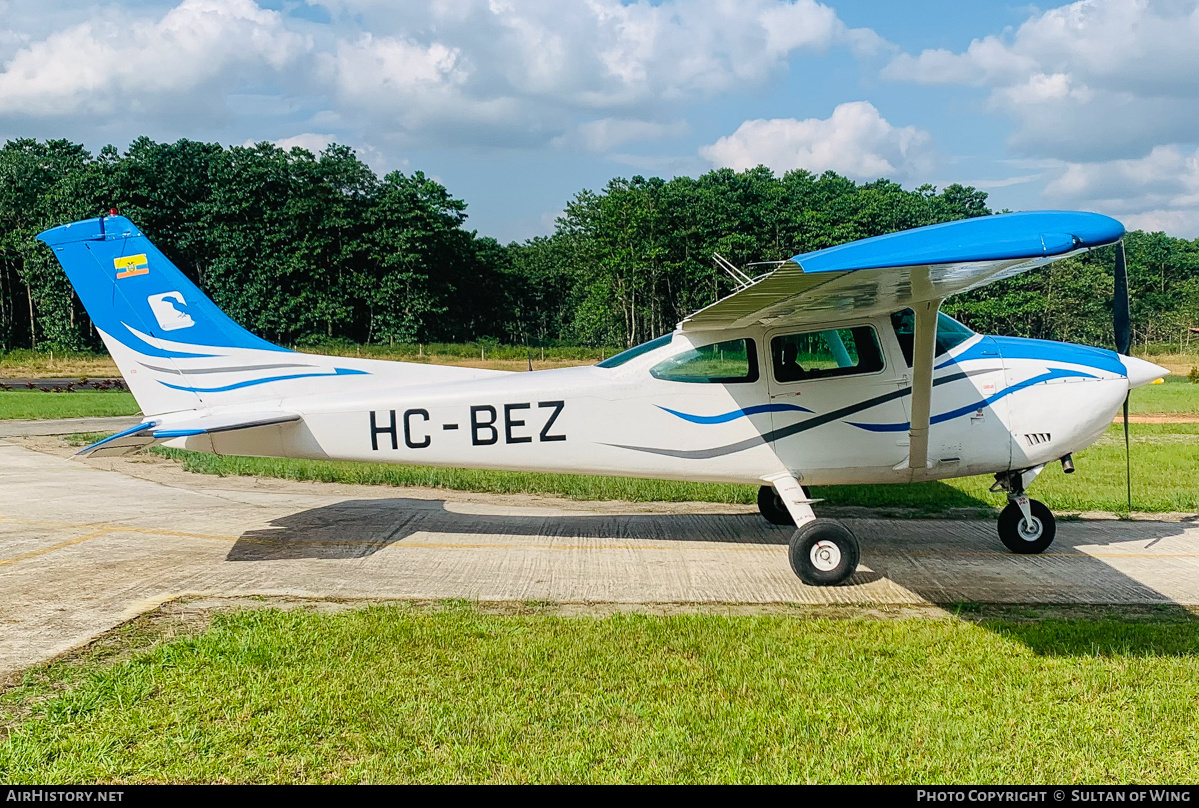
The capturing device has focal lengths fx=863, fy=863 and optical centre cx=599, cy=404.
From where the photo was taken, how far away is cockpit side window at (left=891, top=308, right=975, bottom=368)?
780 centimetres

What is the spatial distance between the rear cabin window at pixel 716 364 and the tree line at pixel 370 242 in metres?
51.3

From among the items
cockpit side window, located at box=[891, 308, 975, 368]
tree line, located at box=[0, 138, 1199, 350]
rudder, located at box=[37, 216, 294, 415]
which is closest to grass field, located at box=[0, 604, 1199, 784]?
cockpit side window, located at box=[891, 308, 975, 368]

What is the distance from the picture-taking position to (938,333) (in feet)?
26.1

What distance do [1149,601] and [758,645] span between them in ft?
11.4

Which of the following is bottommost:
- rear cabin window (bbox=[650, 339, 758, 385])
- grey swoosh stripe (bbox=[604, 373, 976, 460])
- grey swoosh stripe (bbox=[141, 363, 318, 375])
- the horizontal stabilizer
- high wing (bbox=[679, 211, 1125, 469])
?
grey swoosh stripe (bbox=[604, 373, 976, 460])

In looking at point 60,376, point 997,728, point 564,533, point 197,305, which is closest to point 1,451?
point 197,305

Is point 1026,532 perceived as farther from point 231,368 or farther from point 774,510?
point 231,368

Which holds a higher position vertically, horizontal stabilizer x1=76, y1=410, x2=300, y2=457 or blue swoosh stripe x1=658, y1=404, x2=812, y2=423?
horizontal stabilizer x1=76, y1=410, x2=300, y2=457

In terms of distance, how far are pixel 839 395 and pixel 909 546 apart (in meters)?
2.01

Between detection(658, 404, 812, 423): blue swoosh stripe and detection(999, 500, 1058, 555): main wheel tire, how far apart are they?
245 centimetres

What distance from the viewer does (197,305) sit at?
8797 millimetres

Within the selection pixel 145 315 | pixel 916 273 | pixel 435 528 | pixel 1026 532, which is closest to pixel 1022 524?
pixel 1026 532

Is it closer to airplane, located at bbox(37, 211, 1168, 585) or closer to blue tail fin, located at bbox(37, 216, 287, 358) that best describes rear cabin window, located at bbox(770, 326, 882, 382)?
airplane, located at bbox(37, 211, 1168, 585)
